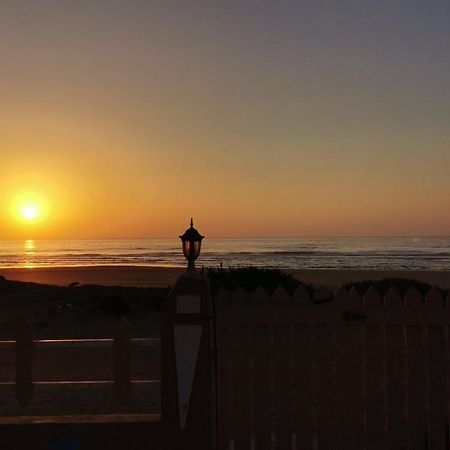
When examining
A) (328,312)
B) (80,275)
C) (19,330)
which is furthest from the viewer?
(80,275)

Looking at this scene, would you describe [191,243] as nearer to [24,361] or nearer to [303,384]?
[303,384]

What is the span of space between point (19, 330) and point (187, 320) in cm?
202

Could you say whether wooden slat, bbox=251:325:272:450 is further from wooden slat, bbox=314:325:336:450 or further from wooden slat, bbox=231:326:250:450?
wooden slat, bbox=314:325:336:450

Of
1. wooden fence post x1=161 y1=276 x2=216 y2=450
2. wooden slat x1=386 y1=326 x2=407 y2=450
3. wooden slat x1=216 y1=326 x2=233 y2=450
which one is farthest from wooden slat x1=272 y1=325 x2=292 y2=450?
wooden slat x1=386 y1=326 x2=407 y2=450

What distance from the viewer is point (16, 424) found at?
537cm

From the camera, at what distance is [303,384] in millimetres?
5148

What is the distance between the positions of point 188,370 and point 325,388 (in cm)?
129

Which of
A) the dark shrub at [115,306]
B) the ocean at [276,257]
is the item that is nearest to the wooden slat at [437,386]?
the dark shrub at [115,306]

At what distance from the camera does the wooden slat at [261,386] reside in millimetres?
5141

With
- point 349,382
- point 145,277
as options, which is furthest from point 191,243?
point 145,277

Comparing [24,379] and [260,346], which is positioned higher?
[260,346]

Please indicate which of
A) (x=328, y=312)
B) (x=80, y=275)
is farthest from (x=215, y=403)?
(x=80, y=275)

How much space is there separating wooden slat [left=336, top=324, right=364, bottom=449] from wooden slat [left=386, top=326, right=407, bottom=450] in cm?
26

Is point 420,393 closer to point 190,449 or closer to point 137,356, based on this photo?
point 190,449
